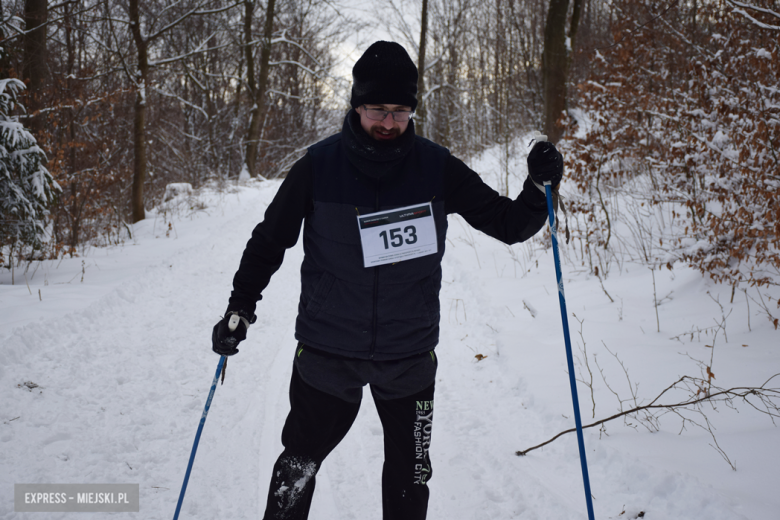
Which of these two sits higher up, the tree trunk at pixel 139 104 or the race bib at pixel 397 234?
the tree trunk at pixel 139 104

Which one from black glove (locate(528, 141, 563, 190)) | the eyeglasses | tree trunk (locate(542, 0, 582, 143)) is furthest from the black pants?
tree trunk (locate(542, 0, 582, 143))

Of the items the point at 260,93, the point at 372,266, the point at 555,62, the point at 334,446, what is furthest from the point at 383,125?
the point at 260,93

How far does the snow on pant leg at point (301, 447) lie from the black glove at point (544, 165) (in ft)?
3.81

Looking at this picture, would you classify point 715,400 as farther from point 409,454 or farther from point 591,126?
point 591,126

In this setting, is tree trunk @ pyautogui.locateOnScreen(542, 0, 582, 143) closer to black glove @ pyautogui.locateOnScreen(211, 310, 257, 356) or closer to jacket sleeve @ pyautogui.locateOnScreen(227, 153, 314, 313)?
jacket sleeve @ pyautogui.locateOnScreen(227, 153, 314, 313)

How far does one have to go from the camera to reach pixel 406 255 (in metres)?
1.80

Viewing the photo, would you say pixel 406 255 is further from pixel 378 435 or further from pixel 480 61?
pixel 480 61

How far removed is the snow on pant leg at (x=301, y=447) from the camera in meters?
1.81

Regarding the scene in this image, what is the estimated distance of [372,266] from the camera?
5.84 feet

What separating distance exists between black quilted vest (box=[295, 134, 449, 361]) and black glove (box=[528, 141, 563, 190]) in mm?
375

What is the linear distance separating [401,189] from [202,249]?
6.82m

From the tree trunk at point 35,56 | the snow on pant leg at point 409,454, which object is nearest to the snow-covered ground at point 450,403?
the snow on pant leg at point 409,454

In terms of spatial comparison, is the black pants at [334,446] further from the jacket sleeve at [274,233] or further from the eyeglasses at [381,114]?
the eyeglasses at [381,114]

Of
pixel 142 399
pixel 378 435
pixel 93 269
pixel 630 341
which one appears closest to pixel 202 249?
pixel 93 269
